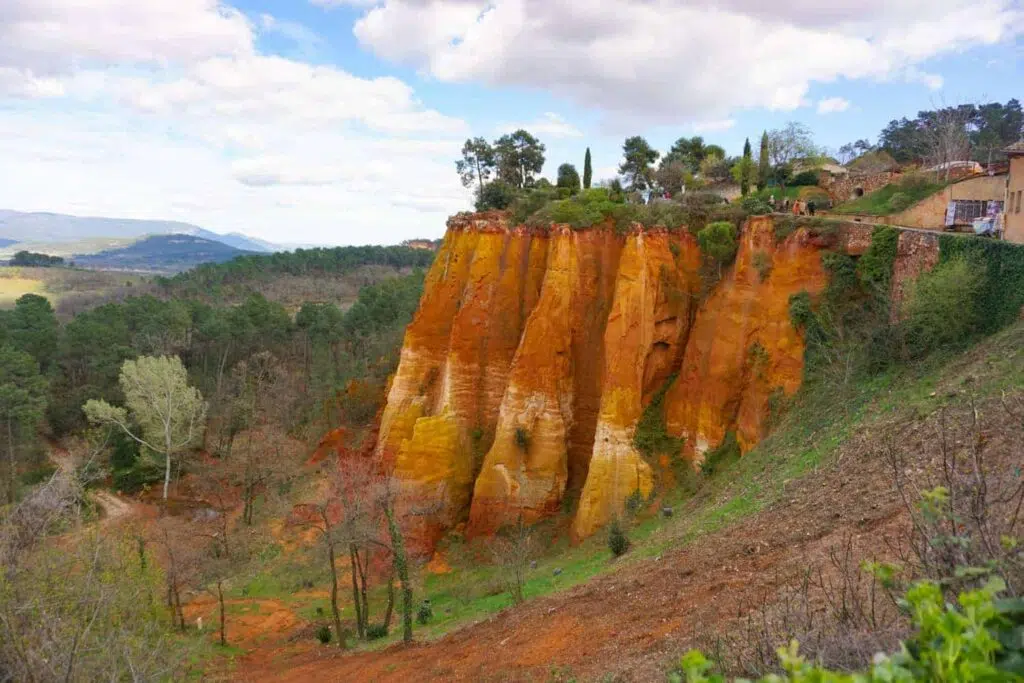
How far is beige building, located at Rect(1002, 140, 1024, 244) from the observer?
18438 mm

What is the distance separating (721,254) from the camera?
2172 cm

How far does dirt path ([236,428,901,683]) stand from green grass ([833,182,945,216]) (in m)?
17.3

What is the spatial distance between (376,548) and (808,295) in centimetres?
1680

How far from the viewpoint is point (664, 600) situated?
35.5ft

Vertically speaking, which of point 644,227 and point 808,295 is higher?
point 644,227

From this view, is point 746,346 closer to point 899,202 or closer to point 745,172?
point 899,202

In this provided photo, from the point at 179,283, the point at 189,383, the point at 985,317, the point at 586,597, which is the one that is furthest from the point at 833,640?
the point at 179,283

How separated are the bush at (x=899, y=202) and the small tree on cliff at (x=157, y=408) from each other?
113 feet

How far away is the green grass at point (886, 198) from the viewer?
2566 centimetres

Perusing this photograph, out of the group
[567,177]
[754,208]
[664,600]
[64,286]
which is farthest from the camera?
[64,286]

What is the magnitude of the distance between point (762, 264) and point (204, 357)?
43239mm

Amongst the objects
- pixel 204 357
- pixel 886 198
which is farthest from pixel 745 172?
pixel 204 357

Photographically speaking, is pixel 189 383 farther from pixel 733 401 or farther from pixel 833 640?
pixel 833 640

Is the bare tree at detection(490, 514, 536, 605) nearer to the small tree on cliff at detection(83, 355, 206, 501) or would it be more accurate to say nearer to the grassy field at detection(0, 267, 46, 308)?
the small tree on cliff at detection(83, 355, 206, 501)
